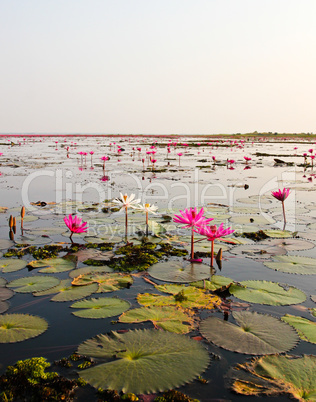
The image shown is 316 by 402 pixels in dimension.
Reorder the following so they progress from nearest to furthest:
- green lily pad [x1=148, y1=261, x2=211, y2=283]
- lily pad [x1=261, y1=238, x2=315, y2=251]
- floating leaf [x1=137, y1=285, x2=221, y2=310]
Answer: floating leaf [x1=137, y1=285, x2=221, y2=310], green lily pad [x1=148, y1=261, x2=211, y2=283], lily pad [x1=261, y1=238, x2=315, y2=251]

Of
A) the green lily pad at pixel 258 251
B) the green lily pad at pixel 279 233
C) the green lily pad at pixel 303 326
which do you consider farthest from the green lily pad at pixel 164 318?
the green lily pad at pixel 279 233

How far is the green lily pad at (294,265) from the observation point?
9.22ft

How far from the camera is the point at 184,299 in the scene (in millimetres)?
2256

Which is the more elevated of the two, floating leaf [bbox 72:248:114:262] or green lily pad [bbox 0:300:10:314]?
floating leaf [bbox 72:248:114:262]

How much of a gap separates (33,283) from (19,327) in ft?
2.06

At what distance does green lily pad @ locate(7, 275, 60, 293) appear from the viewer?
2.44 meters

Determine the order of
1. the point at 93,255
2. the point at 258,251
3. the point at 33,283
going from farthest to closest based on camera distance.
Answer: the point at 258,251
the point at 93,255
the point at 33,283

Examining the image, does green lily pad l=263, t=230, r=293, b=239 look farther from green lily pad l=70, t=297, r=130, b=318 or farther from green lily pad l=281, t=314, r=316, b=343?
green lily pad l=70, t=297, r=130, b=318

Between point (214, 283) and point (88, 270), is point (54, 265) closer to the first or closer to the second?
point (88, 270)

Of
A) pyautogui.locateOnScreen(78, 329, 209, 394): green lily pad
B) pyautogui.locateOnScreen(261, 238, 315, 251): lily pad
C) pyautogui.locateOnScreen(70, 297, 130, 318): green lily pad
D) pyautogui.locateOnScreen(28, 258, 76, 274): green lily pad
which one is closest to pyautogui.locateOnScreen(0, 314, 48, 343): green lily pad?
pyautogui.locateOnScreen(70, 297, 130, 318): green lily pad

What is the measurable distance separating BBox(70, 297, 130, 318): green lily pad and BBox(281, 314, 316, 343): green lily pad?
3.36 feet

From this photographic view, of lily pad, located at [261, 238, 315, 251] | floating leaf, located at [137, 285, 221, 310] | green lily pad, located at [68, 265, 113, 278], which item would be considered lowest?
floating leaf, located at [137, 285, 221, 310]

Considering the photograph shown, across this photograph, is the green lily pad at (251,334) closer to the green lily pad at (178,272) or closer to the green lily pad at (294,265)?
the green lily pad at (178,272)

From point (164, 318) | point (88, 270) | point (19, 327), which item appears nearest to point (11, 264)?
point (88, 270)
